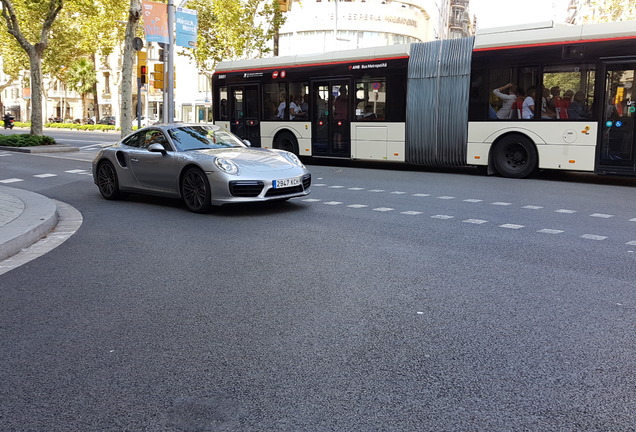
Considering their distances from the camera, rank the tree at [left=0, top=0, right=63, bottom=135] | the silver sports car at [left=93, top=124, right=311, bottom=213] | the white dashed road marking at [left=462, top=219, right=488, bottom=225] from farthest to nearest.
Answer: the tree at [left=0, top=0, right=63, bottom=135], the silver sports car at [left=93, top=124, right=311, bottom=213], the white dashed road marking at [left=462, top=219, right=488, bottom=225]

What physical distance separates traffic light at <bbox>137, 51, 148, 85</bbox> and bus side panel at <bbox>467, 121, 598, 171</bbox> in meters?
11.1

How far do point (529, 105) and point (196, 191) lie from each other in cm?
863

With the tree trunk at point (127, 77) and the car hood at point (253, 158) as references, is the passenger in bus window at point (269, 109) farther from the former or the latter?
the car hood at point (253, 158)

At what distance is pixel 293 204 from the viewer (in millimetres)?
10383

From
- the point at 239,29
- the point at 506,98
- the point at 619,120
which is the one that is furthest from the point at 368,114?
the point at 239,29

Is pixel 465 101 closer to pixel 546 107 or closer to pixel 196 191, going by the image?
pixel 546 107

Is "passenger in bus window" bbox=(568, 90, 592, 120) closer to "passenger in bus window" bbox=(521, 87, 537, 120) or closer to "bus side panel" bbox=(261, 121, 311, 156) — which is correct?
"passenger in bus window" bbox=(521, 87, 537, 120)

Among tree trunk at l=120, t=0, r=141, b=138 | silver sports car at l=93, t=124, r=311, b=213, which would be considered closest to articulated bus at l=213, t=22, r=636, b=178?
tree trunk at l=120, t=0, r=141, b=138

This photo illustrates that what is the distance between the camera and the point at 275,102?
19.5 m

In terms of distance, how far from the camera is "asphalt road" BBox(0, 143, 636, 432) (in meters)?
3.02

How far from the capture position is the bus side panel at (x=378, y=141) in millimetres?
16734

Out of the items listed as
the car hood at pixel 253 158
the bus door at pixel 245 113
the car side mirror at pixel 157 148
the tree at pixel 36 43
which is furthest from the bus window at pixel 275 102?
the tree at pixel 36 43

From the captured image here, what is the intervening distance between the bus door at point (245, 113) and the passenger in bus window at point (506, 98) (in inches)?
319

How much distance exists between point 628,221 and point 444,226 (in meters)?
2.74
